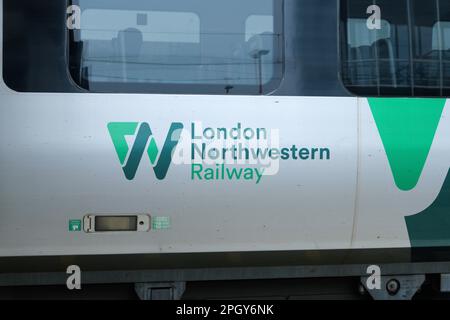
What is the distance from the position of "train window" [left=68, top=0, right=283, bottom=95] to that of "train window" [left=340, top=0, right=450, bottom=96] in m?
Answer: 0.41

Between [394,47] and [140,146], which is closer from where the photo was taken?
[140,146]

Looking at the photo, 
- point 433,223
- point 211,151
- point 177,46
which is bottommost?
point 433,223

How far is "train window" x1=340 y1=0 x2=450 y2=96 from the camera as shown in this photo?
8.66ft

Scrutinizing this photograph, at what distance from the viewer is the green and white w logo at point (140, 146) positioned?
2.42m

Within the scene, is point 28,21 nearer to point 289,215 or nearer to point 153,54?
point 153,54

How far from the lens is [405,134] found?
8.51ft

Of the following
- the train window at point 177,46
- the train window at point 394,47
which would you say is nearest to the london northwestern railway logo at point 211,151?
the train window at point 177,46

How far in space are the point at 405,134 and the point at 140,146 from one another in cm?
141

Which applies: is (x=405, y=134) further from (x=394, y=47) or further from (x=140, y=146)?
Result: (x=140, y=146)

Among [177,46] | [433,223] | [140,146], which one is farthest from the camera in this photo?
[433,223]

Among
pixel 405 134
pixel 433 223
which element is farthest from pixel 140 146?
pixel 433 223

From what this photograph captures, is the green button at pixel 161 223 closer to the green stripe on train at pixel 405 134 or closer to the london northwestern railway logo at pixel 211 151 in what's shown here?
the london northwestern railway logo at pixel 211 151

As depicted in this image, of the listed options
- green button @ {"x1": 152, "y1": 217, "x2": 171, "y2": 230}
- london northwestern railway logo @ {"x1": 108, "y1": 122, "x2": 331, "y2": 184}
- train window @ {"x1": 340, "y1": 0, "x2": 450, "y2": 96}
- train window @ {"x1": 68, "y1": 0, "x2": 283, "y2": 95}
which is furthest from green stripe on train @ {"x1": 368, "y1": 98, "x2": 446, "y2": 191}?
green button @ {"x1": 152, "y1": 217, "x2": 171, "y2": 230}
